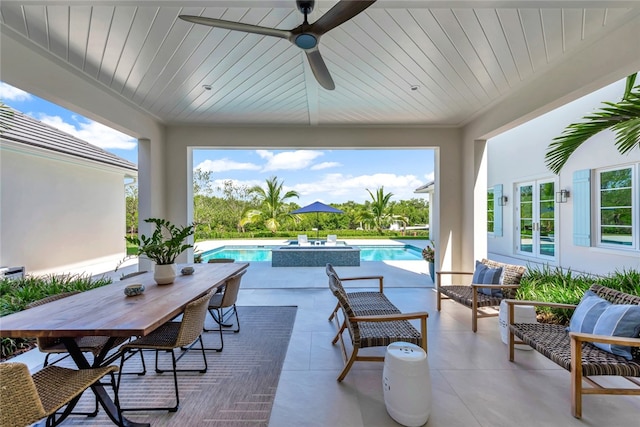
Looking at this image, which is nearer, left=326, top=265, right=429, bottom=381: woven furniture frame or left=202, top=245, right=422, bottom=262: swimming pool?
left=326, top=265, right=429, bottom=381: woven furniture frame

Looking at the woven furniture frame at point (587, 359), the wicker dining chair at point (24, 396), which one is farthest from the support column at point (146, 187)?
the woven furniture frame at point (587, 359)

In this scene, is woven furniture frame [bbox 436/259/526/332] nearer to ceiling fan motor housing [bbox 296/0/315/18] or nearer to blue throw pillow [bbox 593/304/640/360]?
blue throw pillow [bbox 593/304/640/360]

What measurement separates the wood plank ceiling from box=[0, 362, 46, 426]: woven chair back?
2732 millimetres

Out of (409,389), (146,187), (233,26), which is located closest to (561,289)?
(409,389)

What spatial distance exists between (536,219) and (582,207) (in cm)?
160

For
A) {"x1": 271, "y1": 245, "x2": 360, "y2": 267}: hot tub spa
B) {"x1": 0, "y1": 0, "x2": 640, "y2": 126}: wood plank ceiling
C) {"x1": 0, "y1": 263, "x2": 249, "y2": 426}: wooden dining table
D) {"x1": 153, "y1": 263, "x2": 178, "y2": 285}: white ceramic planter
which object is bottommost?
{"x1": 271, "y1": 245, "x2": 360, "y2": 267}: hot tub spa

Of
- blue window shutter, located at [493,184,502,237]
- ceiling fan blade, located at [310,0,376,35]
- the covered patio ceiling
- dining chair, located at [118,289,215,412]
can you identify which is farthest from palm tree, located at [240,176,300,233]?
ceiling fan blade, located at [310,0,376,35]

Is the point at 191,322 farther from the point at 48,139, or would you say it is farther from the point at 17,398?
the point at 48,139

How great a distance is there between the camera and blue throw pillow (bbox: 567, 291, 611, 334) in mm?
2561

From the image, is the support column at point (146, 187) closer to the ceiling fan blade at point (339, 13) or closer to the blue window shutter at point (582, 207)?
the ceiling fan blade at point (339, 13)

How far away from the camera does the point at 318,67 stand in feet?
9.20

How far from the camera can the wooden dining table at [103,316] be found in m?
1.91

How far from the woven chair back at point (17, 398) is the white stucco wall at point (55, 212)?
722 cm

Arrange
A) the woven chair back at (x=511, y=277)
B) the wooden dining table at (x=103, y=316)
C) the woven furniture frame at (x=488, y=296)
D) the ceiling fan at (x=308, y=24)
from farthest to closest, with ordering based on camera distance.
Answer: the woven chair back at (x=511, y=277)
the woven furniture frame at (x=488, y=296)
the ceiling fan at (x=308, y=24)
the wooden dining table at (x=103, y=316)
